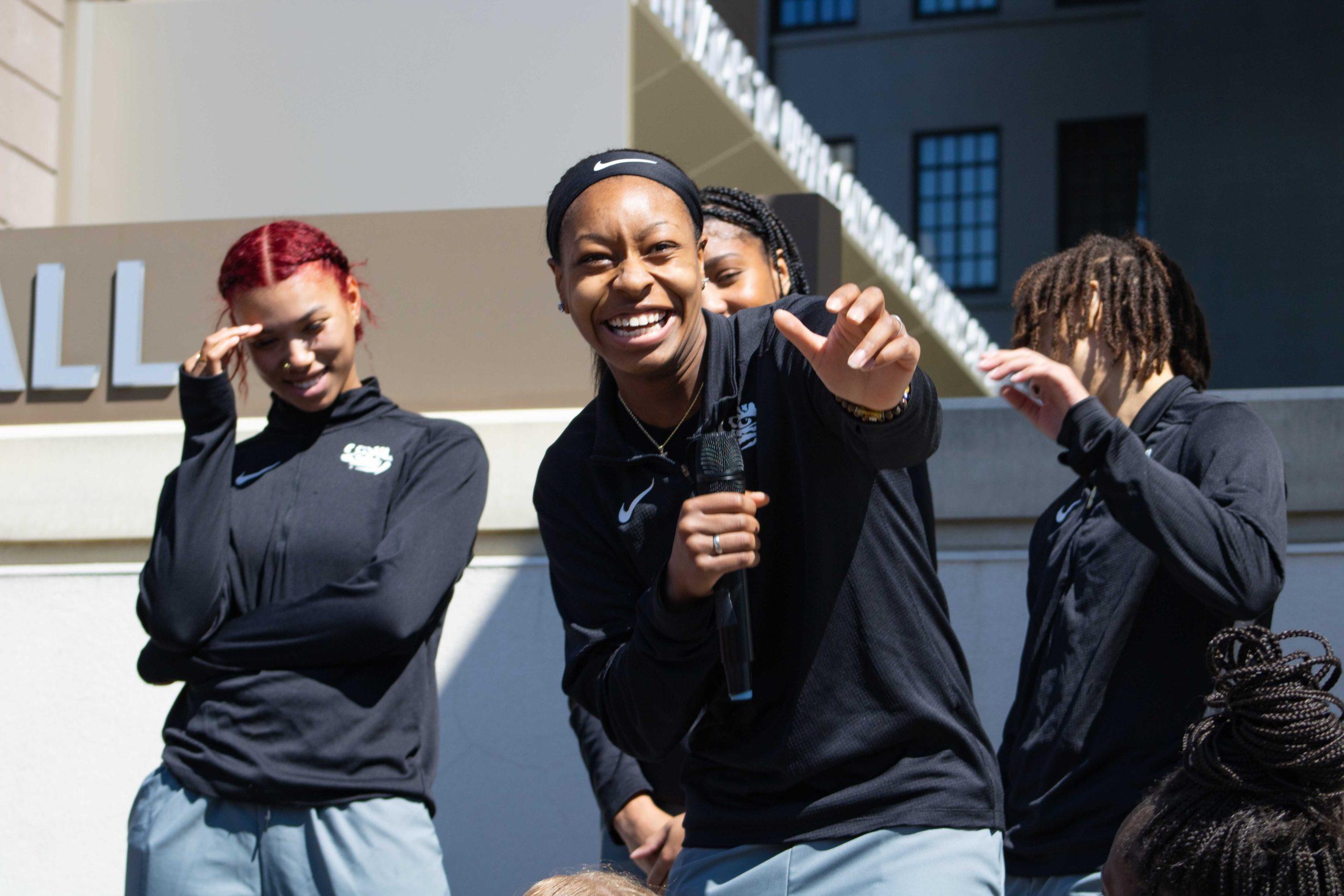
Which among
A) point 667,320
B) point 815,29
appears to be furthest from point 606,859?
point 815,29

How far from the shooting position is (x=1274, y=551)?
3.04 metres

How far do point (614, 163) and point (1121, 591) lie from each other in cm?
145

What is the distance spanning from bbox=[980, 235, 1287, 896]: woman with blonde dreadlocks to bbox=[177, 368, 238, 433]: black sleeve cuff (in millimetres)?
1875

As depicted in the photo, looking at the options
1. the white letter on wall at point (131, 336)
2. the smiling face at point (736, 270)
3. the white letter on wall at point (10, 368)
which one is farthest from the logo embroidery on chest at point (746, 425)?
the white letter on wall at point (10, 368)

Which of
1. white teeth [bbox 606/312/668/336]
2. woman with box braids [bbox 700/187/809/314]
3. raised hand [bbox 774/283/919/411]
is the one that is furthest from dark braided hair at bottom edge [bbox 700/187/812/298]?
raised hand [bbox 774/283/919/411]

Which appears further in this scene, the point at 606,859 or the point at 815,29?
the point at 815,29

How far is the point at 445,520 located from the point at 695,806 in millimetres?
1313

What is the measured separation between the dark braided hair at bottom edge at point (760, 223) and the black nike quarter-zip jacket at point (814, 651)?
1561 millimetres

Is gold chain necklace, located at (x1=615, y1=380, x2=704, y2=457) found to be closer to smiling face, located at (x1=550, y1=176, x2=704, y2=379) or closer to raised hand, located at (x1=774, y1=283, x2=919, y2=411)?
smiling face, located at (x1=550, y1=176, x2=704, y2=379)

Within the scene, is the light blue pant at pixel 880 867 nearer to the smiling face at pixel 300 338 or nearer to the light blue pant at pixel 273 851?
the light blue pant at pixel 273 851

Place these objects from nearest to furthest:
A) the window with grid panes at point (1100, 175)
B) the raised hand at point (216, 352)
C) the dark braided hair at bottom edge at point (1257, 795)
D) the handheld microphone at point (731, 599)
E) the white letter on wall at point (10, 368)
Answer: the dark braided hair at bottom edge at point (1257, 795)
the handheld microphone at point (731, 599)
the raised hand at point (216, 352)
the white letter on wall at point (10, 368)
the window with grid panes at point (1100, 175)

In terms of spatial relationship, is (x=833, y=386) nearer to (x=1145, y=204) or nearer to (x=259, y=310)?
(x=259, y=310)

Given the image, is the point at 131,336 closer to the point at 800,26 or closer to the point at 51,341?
the point at 51,341

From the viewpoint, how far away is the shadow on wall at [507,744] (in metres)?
5.17
